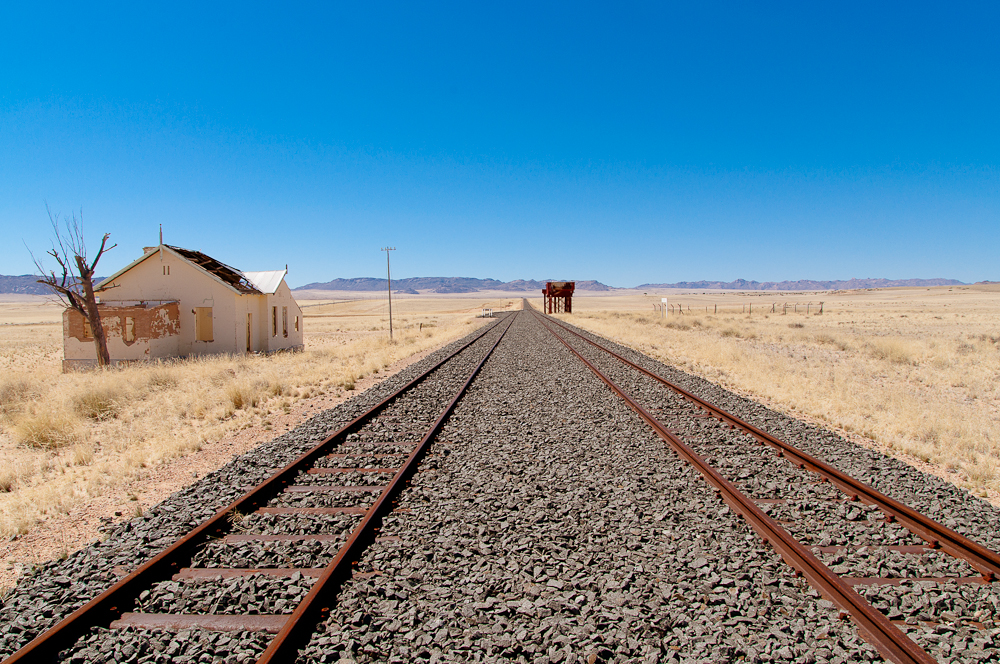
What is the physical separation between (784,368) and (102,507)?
1637 cm

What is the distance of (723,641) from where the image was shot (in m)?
3.19

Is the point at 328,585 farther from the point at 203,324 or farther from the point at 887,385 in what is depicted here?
the point at 203,324

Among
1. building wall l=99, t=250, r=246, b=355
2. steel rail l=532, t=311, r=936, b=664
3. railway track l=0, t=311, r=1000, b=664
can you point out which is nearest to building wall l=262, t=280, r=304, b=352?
building wall l=99, t=250, r=246, b=355

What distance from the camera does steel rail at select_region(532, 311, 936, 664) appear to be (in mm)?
3008

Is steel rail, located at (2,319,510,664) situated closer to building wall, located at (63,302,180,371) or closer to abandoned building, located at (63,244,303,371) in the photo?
building wall, located at (63,302,180,371)

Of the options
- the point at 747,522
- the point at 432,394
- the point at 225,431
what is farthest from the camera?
the point at 432,394

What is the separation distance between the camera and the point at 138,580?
3814 millimetres

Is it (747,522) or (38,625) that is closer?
(38,625)

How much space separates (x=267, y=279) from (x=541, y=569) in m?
27.1

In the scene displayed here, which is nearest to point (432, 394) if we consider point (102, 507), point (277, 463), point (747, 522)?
point (277, 463)

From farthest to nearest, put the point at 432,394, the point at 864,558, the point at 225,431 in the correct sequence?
the point at 432,394, the point at 225,431, the point at 864,558

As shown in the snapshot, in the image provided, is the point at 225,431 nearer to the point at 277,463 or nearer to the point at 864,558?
the point at 277,463

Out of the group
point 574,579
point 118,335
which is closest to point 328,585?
point 574,579

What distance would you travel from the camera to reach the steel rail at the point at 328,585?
120 inches
